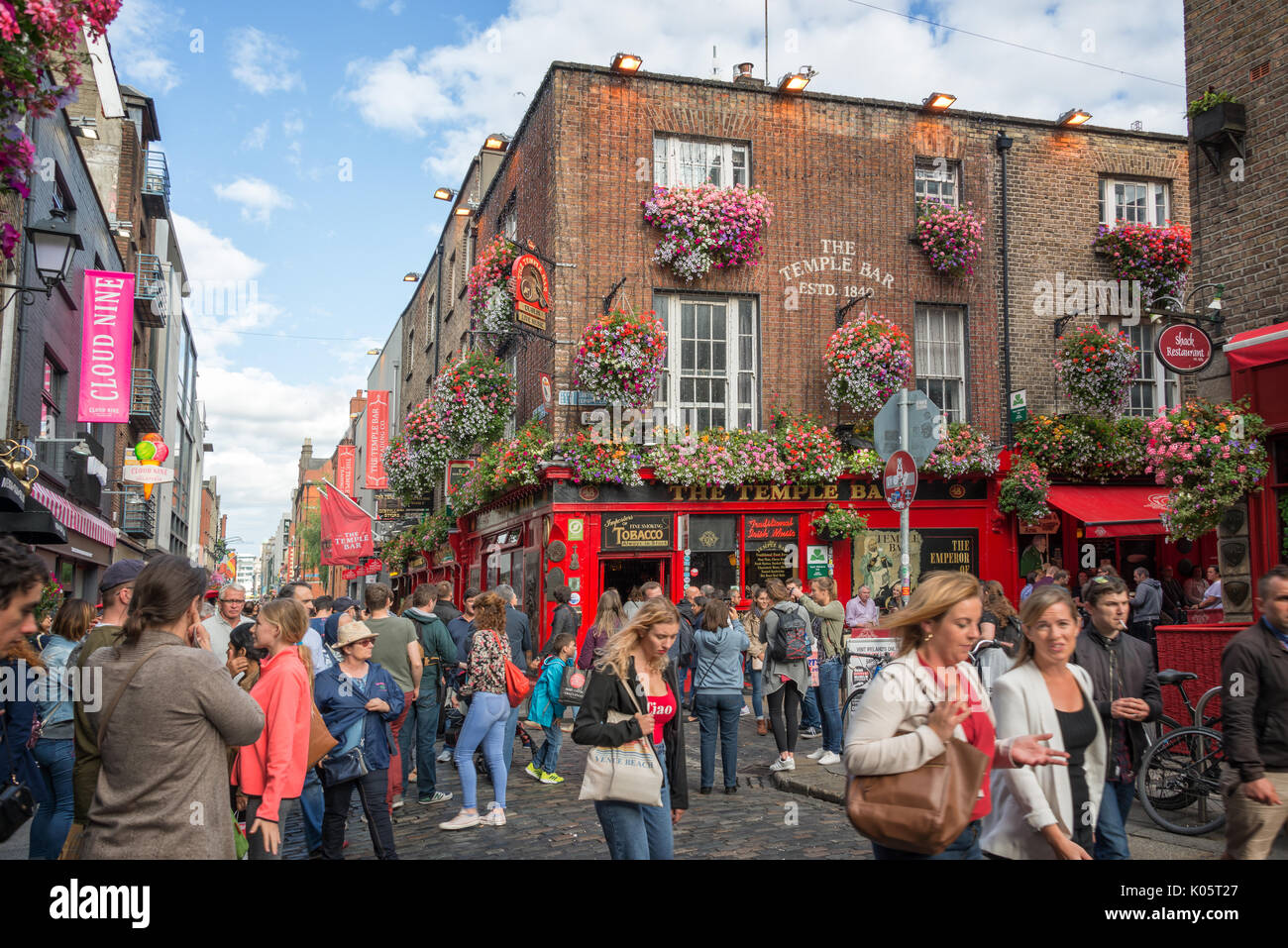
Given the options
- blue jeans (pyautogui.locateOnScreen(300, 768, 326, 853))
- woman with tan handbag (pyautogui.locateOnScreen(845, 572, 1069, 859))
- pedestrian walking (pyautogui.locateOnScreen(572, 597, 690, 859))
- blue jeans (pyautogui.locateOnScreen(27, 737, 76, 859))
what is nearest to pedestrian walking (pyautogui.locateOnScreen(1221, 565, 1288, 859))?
woman with tan handbag (pyautogui.locateOnScreen(845, 572, 1069, 859))

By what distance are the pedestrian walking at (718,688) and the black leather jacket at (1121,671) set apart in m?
4.80

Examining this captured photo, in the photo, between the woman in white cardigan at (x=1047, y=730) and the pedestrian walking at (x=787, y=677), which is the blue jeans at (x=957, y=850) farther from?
the pedestrian walking at (x=787, y=677)

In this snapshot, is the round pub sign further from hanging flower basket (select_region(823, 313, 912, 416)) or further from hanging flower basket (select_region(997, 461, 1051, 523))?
hanging flower basket (select_region(997, 461, 1051, 523))

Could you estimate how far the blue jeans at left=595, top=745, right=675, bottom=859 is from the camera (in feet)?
15.9

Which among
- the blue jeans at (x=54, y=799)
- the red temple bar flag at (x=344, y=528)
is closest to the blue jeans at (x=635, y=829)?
the blue jeans at (x=54, y=799)

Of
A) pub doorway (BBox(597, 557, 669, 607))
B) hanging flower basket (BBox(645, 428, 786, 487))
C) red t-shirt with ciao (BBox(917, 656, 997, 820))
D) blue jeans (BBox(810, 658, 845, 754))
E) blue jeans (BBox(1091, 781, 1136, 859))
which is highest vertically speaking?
hanging flower basket (BBox(645, 428, 786, 487))

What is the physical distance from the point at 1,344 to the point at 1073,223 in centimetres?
1966

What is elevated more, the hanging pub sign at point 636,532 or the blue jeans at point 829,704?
the hanging pub sign at point 636,532

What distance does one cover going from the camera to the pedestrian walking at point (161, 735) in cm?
345

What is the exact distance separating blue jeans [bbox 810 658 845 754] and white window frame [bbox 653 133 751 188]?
1123 cm

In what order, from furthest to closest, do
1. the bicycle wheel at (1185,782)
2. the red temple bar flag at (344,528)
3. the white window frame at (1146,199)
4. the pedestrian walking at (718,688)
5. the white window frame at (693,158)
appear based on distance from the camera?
the red temple bar flag at (344,528), the white window frame at (1146,199), the white window frame at (693,158), the pedestrian walking at (718,688), the bicycle wheel at (1185,782)

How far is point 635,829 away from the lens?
4879 millimetres

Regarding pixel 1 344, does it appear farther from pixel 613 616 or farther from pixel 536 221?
pixel 613 616
